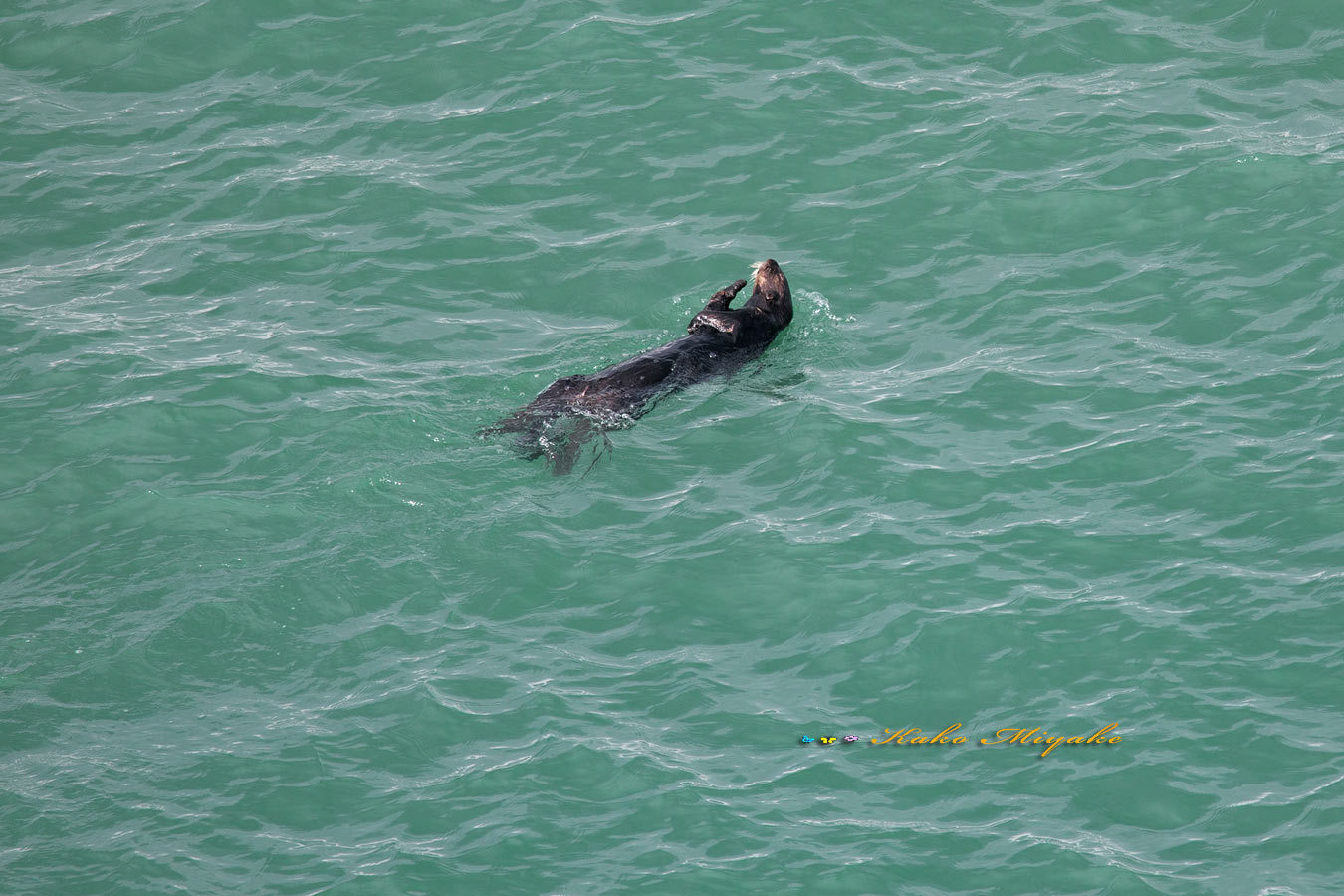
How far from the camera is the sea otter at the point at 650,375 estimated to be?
1169 centimetres

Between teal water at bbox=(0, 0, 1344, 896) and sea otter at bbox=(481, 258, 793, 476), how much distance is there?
29cm

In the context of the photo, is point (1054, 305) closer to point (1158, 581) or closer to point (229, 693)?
point (1158, 581)

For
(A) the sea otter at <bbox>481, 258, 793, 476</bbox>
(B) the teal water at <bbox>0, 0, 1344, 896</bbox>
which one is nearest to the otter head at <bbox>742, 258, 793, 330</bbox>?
(A) the sea otter at <bbox>481, 258, 793, 476</bbox>

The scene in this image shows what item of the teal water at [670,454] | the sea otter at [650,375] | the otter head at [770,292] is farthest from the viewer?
the otter head at [770,292]

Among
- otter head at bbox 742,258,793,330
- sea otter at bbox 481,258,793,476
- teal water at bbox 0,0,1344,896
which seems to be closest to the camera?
teal water at bbox 0,0,1344,896

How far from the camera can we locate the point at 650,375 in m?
12.2

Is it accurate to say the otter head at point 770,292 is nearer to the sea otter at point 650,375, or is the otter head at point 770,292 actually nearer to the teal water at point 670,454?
the sea otter at point 650,375

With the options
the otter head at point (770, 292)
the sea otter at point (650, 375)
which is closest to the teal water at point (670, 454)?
the sea otter at point (650, 375)

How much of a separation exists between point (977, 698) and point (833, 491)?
2383 mm

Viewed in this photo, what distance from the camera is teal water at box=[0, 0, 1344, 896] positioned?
8977 millimetres

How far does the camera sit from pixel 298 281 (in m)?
14.1

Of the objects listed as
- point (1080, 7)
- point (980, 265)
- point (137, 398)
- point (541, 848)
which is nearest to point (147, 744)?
point (541, 848)

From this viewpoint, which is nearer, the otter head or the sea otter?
the sea otter

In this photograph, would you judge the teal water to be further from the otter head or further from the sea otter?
the otter head
